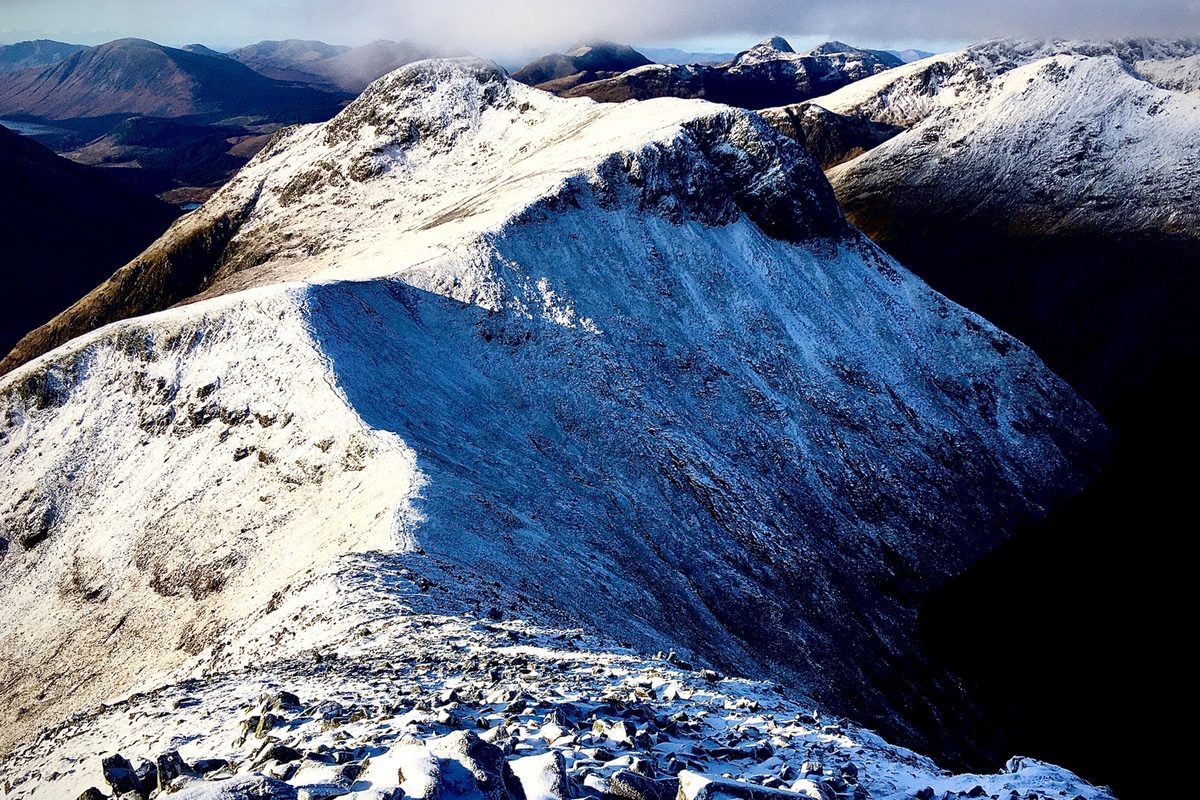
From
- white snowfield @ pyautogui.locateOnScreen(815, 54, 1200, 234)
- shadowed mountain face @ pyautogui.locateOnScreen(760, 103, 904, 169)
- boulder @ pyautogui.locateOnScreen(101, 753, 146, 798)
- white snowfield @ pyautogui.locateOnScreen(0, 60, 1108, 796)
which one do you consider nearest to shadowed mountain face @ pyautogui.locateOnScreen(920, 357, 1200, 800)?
white snowfield @ pyautogui.locateOnScreen(0, 60, 1108, 796)

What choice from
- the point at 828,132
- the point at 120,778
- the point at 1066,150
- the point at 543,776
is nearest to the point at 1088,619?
the point at 543,776

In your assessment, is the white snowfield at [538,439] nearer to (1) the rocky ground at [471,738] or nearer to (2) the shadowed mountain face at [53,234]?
(1) the rocky ground at [471,738]

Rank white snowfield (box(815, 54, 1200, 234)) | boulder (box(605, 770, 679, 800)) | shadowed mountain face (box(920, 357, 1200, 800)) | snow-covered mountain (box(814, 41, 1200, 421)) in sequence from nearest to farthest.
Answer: boulder (box(605, 770, 679, 800)) < shadowed mountain face (box(920, 357, 1200, 800)) < snow-covered mountain (box(814, 41, 1200, 421)) < white snowfield (box(815, 54, 1200, 234))

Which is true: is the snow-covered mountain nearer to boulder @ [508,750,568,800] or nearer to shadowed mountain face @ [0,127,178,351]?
boulder @ [508,750,568,800]

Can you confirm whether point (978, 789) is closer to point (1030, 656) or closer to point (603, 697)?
point (603, 697)

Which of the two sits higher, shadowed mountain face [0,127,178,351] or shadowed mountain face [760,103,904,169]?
shadowed mountain face [760,103,904,169]

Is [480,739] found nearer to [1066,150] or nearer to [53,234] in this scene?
[1066,150]

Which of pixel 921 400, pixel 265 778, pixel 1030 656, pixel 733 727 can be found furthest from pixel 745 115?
pixel 265 778
